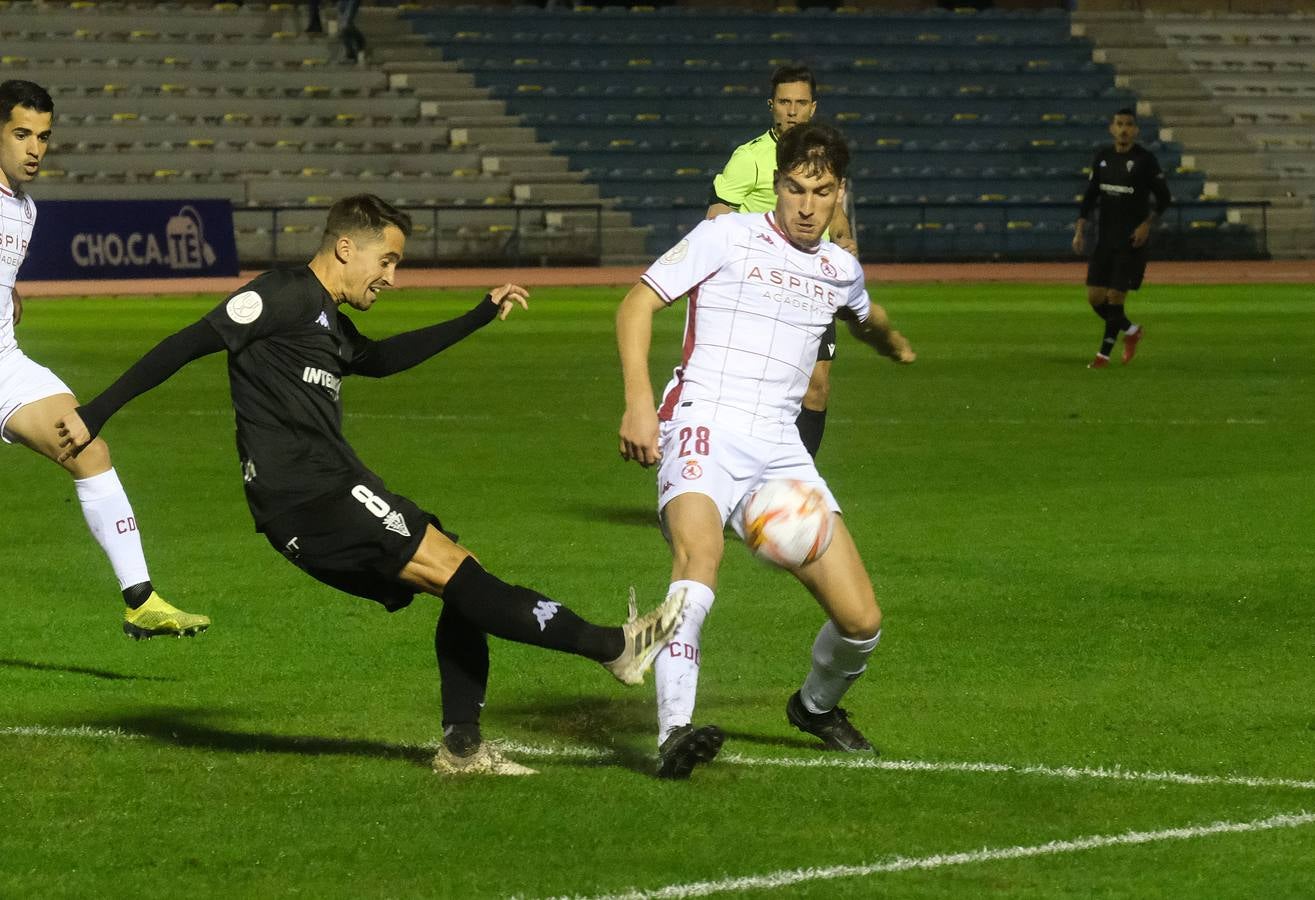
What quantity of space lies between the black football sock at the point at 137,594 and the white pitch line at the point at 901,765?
3.70 ft

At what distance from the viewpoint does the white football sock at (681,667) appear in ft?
19.9

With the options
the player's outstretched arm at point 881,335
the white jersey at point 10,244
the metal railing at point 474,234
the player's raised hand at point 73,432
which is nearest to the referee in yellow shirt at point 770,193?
the player's outstretched arm at point 881,335

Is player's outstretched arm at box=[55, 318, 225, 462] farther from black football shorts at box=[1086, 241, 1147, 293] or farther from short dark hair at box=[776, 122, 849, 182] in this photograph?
black football shorts at box=[1086, 241, 1147, 293]

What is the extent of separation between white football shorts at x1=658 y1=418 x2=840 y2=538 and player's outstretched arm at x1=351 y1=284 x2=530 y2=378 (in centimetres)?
65

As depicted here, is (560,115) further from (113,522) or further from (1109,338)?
(113,522)

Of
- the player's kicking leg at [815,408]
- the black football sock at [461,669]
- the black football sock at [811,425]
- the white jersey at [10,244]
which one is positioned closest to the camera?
the black football sock at [461,669]

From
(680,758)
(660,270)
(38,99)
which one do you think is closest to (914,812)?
(680,758)

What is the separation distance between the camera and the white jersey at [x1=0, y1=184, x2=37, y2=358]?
28.2 feet

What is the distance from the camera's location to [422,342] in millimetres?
6777

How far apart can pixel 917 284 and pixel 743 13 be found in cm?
1379

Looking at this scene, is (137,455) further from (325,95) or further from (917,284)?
(325,95)

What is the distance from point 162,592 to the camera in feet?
31.6

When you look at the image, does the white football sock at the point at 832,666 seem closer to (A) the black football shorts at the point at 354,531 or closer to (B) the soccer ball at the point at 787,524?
(B) the soccer ball at the point at 787,524

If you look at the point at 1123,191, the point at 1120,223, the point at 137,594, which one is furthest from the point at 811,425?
the point at 1123,191
